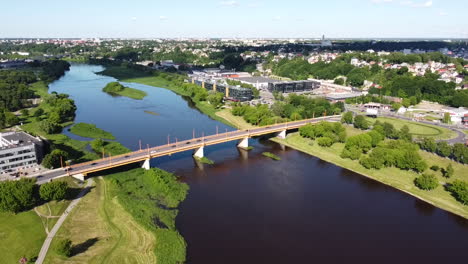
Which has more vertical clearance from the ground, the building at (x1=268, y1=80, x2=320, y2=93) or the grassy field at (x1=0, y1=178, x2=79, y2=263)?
the building at (x1=268, y1=80, x2=320, y2=93)

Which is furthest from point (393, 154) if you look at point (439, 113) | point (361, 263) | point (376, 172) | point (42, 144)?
point (42, 144)

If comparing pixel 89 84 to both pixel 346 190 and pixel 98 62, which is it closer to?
pixel 98 62

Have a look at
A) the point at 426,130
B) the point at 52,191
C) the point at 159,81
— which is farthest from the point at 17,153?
the point at 159,81

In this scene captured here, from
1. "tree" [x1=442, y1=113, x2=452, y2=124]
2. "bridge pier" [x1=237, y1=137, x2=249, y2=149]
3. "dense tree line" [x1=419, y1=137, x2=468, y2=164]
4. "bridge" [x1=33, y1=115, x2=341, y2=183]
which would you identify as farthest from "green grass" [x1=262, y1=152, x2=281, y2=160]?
"tree" [x1=442, y1=113, x2=452, y2=124]

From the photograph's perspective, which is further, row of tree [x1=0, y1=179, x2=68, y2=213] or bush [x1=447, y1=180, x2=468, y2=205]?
bush [x1=447, y1=180, x2=468, y2=205]

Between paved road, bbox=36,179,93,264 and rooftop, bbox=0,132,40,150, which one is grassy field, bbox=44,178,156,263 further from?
rooftop, bbox=0,132,40,150

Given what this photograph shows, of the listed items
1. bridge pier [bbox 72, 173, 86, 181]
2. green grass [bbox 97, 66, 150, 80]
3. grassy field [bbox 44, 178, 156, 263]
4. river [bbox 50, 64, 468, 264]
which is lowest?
river [bbox 50, 64, 468, 264]

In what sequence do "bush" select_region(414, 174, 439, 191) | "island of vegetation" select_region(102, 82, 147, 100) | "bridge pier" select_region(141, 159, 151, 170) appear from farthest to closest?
1. "island of vegetation" select_region(102, 82, 147, 100)
2. "bridge pier" select_region(141, 159, 151, 170)
3. "bush" select_region(414, 174, 439, 191)

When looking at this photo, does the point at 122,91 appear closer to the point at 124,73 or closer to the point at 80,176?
the point at 124,73
